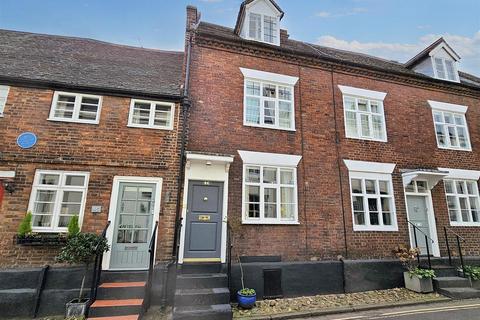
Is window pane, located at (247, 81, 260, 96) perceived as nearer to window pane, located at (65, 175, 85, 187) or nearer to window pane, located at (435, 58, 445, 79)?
window pane, located at (65, 175, 85, 187)

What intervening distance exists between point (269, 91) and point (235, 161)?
9.57ft

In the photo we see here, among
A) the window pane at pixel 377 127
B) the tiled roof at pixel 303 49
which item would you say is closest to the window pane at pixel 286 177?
the window pane at pixel 377 127

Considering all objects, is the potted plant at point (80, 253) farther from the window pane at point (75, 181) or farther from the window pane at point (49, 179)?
the window pane at point (49, 179)

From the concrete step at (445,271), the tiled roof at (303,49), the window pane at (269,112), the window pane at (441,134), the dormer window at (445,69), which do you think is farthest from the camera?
the dormer window at (445,69)

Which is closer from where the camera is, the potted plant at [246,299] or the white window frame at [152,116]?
the potted plant at [246,299]

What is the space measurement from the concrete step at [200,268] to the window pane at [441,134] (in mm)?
9788

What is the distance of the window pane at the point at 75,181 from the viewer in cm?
636

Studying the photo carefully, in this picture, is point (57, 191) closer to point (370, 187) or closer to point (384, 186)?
point (370, 187)

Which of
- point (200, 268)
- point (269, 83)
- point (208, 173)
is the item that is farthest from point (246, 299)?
point (269, 83)

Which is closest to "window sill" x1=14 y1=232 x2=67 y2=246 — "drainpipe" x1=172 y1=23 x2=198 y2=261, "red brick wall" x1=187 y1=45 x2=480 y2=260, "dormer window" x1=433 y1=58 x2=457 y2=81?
"drainpipe" x1=172 y1=23 x2=198 y2=261

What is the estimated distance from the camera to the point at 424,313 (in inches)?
224

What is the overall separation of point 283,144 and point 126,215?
5.06 metres

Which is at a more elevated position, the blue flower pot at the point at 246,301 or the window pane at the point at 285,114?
the window pane at the point at 285,114

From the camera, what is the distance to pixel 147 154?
6844 mm
